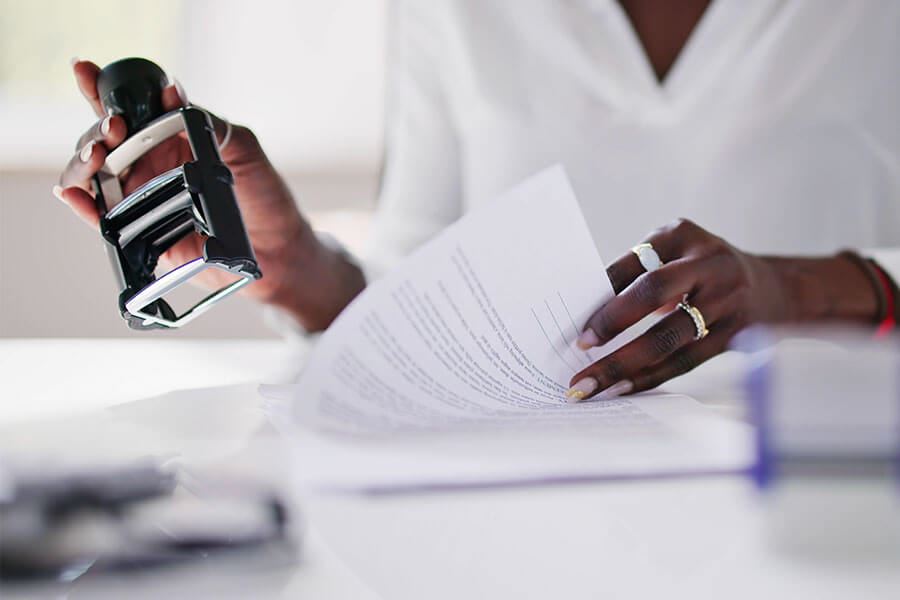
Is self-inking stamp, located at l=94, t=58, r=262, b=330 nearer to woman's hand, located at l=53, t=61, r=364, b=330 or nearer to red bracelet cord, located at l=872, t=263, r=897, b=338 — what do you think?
woman's hand, located at l=53, t=61, r=364, b=330

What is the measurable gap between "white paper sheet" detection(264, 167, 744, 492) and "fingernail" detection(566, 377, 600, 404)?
0.06 ft

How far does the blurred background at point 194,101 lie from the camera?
5.17 feet

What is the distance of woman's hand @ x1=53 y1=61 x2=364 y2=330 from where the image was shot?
0.55 meters

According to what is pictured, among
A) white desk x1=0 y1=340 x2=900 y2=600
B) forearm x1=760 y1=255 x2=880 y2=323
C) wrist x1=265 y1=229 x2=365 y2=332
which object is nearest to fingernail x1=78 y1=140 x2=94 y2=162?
white desk x1=0 y1=340 x2=900 y2=600

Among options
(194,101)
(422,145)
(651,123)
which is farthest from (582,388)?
(194,101)

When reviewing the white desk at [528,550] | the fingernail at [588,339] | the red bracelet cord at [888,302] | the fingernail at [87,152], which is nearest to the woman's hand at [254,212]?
the fingernail at [87,152]

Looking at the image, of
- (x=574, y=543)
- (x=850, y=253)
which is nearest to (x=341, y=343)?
(x=574, y=543)

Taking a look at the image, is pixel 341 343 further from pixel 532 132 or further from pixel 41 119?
pixel 41 119

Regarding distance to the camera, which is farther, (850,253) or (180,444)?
(850,253)

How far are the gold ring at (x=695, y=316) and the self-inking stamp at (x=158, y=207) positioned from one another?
0.25 metres

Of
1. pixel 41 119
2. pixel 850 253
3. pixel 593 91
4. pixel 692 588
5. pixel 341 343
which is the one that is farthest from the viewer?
pixel 41 119

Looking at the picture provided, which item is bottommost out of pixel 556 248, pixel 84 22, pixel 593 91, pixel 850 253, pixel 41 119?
pixel 850 253

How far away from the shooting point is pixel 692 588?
27 centimetres

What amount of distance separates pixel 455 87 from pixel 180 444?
0.80 m
